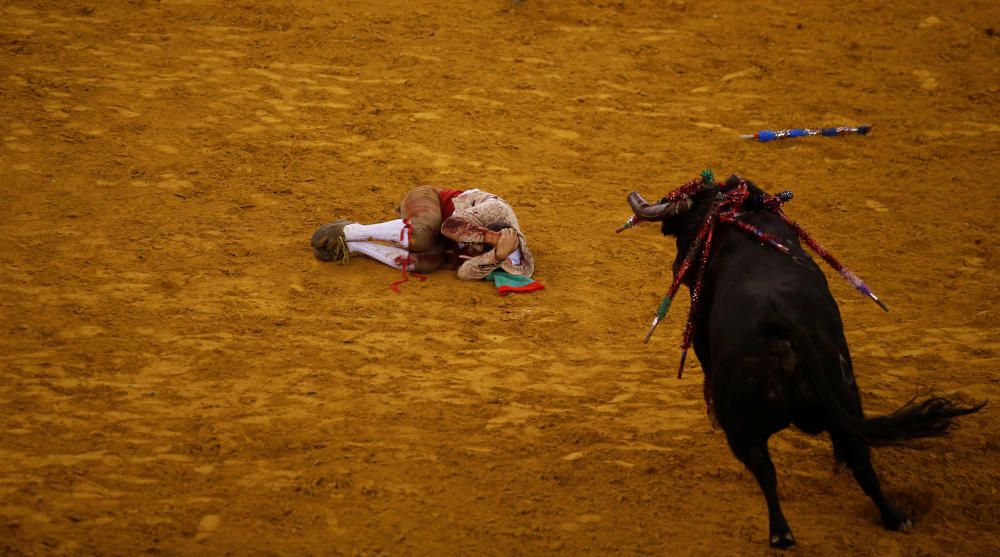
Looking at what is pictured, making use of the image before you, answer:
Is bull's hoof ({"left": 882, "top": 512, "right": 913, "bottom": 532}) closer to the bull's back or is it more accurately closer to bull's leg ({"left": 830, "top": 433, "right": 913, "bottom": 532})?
bull's leg ({"left": 830, "top": 433, "right": 913, "bottom": 532})

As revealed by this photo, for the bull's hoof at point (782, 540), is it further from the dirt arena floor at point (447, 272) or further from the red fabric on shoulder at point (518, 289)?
the red fabric on shoulder at point (518, 289)

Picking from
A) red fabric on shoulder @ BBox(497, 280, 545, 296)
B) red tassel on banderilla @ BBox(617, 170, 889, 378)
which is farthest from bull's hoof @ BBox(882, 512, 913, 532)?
red fabric on shoulder @ BBox(497, 280, 545, 296)

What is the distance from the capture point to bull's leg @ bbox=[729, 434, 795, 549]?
4.53m

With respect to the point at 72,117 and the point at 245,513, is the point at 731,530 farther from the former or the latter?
the point at 72,117

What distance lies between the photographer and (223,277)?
7555mm

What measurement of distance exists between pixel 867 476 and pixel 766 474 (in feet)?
1.60

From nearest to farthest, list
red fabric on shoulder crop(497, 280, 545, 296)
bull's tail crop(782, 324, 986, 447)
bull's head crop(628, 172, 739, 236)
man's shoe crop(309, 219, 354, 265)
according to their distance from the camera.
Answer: bull's tail crop(782, 324, 986, 447), bull's head crop(628, 172, 739, 236), red fabric on shoulder crop(497, 280, 545, 296), man's shoe crop(309, 219, 354, 265)

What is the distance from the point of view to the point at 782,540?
15.1 feet

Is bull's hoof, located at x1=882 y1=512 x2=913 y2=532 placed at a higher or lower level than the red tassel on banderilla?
lower

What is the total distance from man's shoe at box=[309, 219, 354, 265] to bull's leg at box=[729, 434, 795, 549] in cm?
406

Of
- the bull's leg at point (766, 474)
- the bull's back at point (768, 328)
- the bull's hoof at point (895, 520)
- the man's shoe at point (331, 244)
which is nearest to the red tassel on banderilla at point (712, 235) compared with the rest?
the bull's back at point (768, 328)

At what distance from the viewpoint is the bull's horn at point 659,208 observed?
18.1ft

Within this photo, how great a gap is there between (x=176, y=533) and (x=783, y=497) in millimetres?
3009

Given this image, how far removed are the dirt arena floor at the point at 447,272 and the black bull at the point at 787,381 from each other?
48cm
